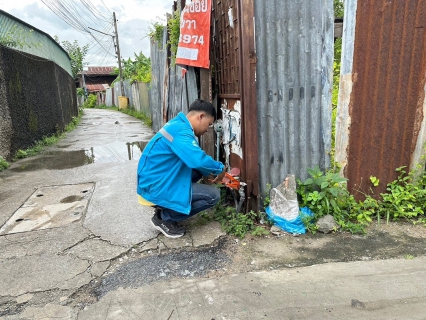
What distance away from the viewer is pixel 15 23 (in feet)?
28.1

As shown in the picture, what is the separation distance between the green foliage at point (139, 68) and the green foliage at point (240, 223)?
37.0 feet

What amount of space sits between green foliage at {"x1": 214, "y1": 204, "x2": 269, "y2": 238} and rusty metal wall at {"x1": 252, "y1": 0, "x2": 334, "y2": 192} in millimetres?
356

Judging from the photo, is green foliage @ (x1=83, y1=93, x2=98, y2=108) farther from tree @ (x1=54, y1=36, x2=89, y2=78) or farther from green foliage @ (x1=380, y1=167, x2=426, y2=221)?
green foliage @ (x1=380, y1=167, x2=426, y2=221)

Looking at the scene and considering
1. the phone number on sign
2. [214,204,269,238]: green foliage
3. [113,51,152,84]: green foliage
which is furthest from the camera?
[113,51,152,84]: green foliage

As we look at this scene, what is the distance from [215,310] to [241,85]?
1.92 m

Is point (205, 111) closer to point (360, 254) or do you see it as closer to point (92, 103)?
point (360, 254)

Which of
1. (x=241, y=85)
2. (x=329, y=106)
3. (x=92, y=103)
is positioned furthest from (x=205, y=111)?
(x=92, y=103)

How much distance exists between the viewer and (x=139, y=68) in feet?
70.0

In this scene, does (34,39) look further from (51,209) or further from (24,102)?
(51,209)

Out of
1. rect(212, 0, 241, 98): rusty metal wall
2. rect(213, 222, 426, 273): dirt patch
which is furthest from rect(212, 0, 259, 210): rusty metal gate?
rect(213, 222, 426, 273): dirt patch

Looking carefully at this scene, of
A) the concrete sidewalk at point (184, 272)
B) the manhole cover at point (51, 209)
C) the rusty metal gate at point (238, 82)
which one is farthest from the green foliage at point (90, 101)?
the rusty metal gate at point (238, 82)

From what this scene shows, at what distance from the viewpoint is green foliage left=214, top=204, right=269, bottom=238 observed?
10.1ft

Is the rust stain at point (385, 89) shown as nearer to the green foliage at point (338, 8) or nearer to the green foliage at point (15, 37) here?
the green foliage at point (338, 8)

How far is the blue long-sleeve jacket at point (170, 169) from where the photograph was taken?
283 centimetres
